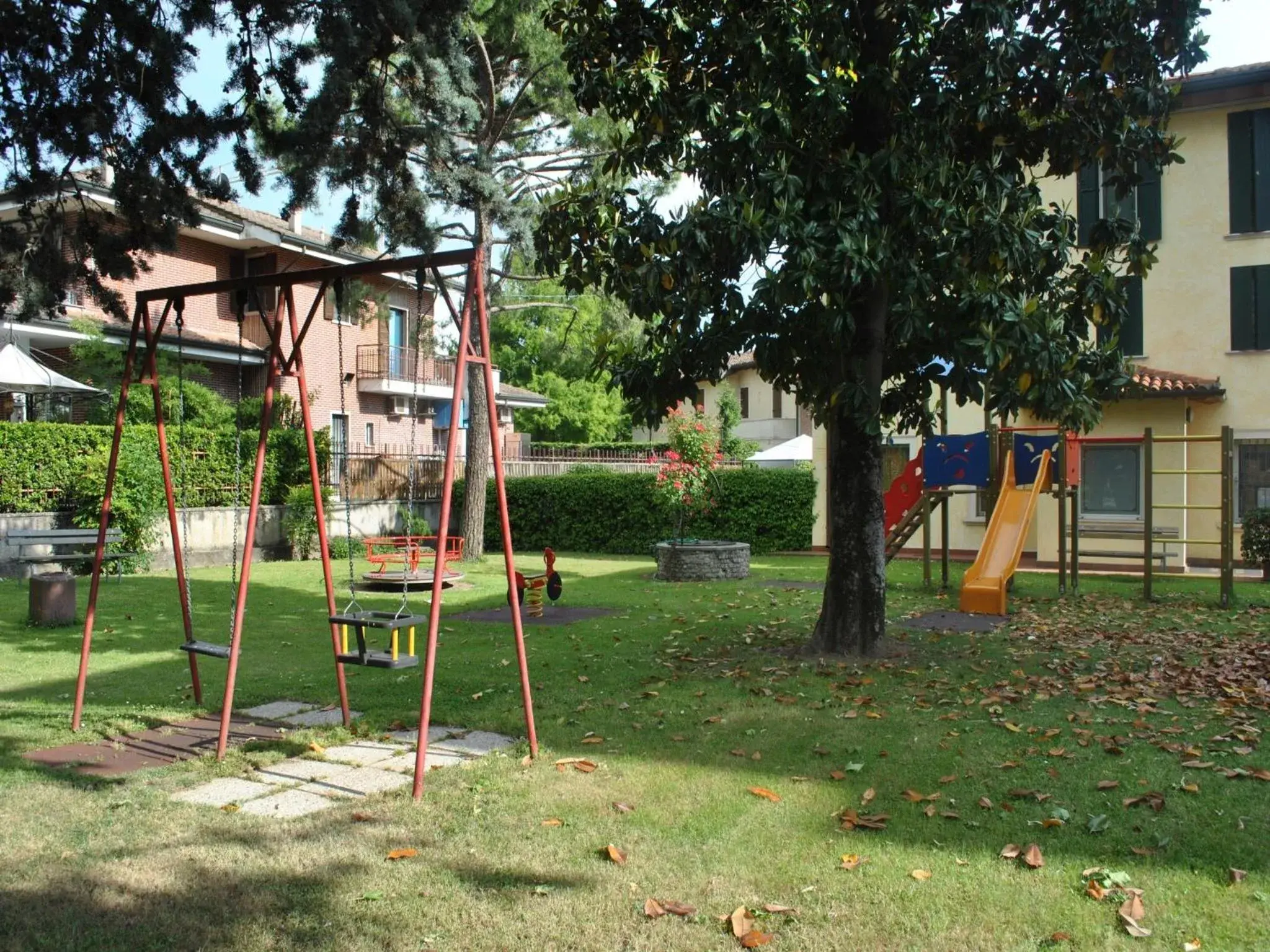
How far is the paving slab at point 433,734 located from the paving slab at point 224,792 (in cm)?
109

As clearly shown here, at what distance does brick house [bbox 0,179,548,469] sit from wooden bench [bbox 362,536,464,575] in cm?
282

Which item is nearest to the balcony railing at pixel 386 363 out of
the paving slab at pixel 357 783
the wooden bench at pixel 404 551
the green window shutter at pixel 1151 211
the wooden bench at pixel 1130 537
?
the wooden bench at pixel 404 551

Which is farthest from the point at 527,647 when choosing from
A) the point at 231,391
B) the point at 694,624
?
the point at 231,391

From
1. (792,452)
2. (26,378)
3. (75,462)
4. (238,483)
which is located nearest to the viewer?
(238,483)

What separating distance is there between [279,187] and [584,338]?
2100 centimetres

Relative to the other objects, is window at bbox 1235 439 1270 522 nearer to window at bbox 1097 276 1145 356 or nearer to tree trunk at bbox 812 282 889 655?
window at bbox 1097 276 1145 356

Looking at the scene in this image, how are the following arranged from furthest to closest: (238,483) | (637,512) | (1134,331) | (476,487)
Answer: (637,512)
(476,487)
(1134,331)
(238,483)

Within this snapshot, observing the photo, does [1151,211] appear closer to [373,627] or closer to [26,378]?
[373,627]

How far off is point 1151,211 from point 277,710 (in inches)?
713

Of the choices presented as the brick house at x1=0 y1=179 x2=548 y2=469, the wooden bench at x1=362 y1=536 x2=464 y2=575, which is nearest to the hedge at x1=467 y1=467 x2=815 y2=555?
the wooden bench at x1=362 y1=536 x2=464 y2=575

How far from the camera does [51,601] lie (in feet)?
35.6

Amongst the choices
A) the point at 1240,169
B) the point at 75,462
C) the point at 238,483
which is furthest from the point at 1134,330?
the point at 75,462

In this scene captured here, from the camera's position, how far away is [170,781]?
537 centimetres

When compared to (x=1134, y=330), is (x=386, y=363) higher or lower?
higher
